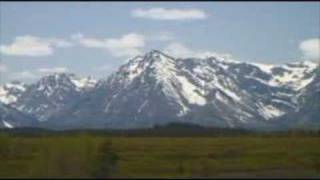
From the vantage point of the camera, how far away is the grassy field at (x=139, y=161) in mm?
105938

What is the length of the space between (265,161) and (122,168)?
118 ft

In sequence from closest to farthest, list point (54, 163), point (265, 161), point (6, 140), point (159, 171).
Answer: point (54, 163) < point (159, 171) < point (265, 161) < point (6, 140)

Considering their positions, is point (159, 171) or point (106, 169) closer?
point (106, 169)

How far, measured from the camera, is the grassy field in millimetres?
105938

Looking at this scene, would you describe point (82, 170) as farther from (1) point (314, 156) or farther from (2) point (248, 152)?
(2) point (248, 152)

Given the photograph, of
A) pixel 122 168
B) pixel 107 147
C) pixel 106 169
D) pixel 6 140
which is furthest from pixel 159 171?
pixel 6 140

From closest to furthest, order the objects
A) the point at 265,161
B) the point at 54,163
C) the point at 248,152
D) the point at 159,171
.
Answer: the point at 54,163 < the point at 159,171 < the point at 265,161 < the point at 248,152

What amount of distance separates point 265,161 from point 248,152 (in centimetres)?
2838

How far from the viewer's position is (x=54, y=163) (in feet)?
344

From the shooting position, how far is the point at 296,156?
6516 inches

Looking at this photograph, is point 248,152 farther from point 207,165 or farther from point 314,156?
point 207,165

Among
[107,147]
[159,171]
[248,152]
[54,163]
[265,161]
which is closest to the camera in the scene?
[54,163]

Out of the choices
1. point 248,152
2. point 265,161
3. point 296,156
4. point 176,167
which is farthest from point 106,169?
point 248,152

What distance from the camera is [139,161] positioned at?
157 meters
